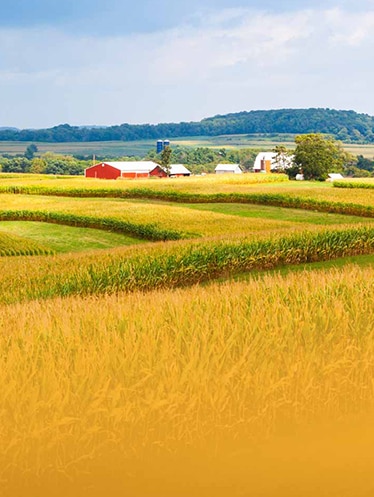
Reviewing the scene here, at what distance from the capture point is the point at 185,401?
521 cm

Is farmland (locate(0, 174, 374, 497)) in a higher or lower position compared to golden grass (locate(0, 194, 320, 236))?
higher

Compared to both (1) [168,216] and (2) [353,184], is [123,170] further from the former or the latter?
(1) [168,216]

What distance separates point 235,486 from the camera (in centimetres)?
438

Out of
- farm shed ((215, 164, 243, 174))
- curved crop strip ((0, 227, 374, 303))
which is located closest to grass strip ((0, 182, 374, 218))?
curved crop strip ((0, 227, 374, 303))

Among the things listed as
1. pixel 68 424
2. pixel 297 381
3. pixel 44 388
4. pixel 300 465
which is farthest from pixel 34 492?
pixel 297 381

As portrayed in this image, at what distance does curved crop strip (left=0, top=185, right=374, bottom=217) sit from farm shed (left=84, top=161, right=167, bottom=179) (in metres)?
55.8

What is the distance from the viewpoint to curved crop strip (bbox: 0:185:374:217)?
131 feet

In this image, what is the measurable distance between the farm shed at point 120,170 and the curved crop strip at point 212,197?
5580 cm

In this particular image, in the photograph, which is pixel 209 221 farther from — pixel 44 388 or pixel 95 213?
pixel 44 388

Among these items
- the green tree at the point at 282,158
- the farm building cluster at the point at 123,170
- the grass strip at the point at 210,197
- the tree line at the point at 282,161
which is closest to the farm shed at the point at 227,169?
the tree line at the point at 282,161

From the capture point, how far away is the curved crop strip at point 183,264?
15.2m

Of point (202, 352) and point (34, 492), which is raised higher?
point (202, 352)

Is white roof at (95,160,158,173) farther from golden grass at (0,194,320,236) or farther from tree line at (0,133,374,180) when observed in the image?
golden grass at (0,194,320,236)

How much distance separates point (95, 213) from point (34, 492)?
107 feet
